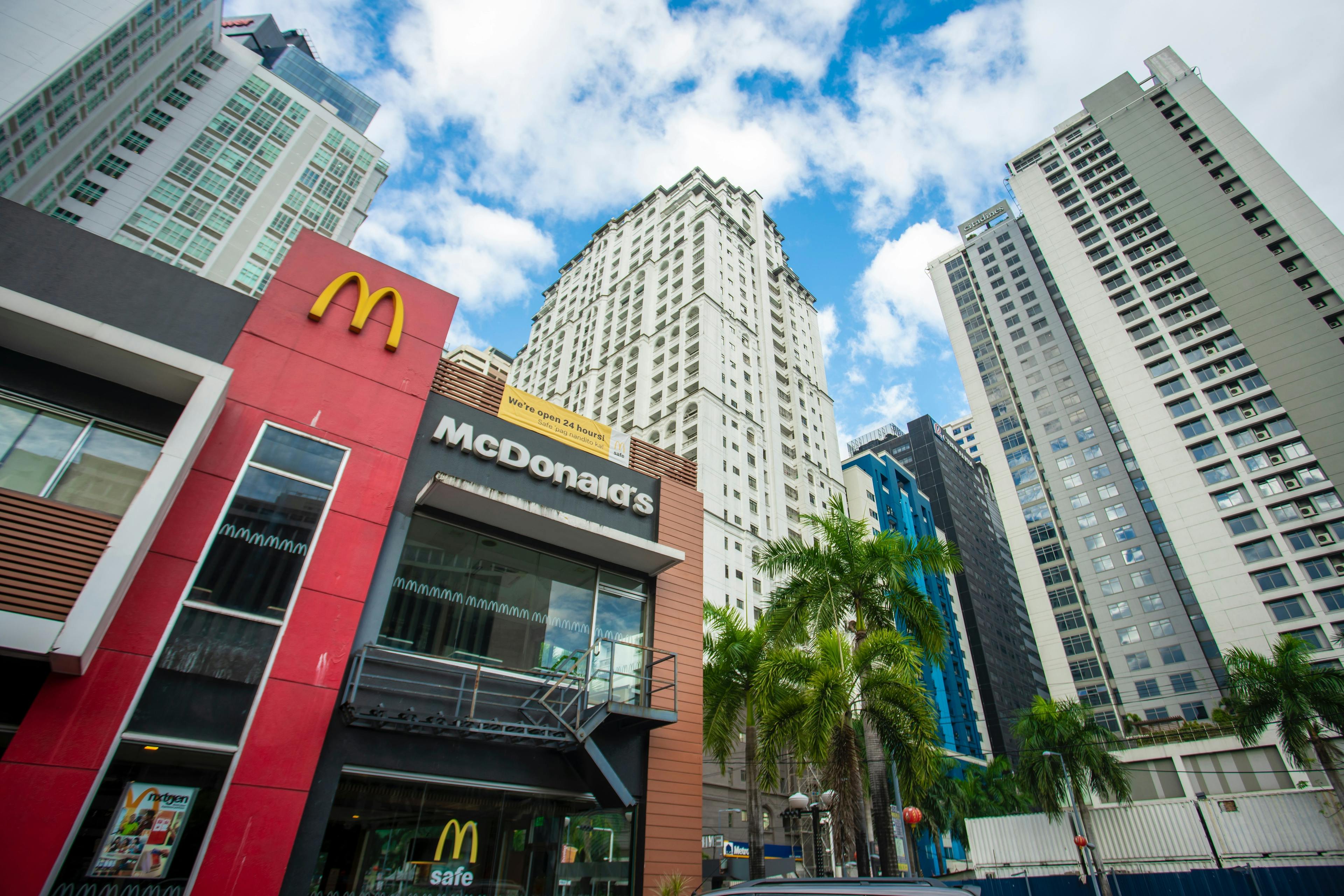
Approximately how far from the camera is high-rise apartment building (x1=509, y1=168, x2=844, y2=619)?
5809cm

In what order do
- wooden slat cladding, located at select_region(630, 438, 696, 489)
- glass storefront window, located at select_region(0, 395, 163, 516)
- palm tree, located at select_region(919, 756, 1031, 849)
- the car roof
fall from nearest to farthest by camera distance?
the car roof, glass storefront window, located at select_region(0, 395, 163, 516), wooden slat cladding, located at select_region(630, 438, 696, 489), palm tree, located at select_region(919, 756, 1031, 849)

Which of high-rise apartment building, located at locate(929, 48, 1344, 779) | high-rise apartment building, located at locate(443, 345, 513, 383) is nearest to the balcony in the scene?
high-rise apartment building, located at locate(929, 48, 1344, 779)

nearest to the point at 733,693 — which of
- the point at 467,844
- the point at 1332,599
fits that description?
the point at 467,844

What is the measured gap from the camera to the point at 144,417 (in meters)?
10.0

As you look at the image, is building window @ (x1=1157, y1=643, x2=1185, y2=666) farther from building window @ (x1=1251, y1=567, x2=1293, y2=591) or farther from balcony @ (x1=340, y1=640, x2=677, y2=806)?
balcony @ (x1=340, y1=640, x2=677, y2=806)

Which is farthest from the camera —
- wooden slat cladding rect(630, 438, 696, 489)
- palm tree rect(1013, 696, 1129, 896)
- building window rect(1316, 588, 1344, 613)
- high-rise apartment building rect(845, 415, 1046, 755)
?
high-rise apartment building rect(845, 415, 1046, 755)

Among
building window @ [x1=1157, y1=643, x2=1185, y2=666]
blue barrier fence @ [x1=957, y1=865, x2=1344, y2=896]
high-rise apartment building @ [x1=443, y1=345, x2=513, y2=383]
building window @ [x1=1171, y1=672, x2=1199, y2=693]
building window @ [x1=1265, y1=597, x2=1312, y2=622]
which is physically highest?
high-rise apartment building @ [x1=443, y1=345, x2=513, y2=383]

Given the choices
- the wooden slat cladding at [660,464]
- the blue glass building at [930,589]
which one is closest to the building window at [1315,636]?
the blue glass building at [930,589]

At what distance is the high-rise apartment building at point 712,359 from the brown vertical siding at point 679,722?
35584 mm

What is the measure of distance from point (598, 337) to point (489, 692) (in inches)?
2709

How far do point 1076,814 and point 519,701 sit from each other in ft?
93.9

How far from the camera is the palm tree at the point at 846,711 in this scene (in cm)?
1345

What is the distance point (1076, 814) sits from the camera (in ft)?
90.4

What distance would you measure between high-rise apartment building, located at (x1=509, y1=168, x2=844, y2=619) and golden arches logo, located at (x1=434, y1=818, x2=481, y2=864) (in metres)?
40.4
